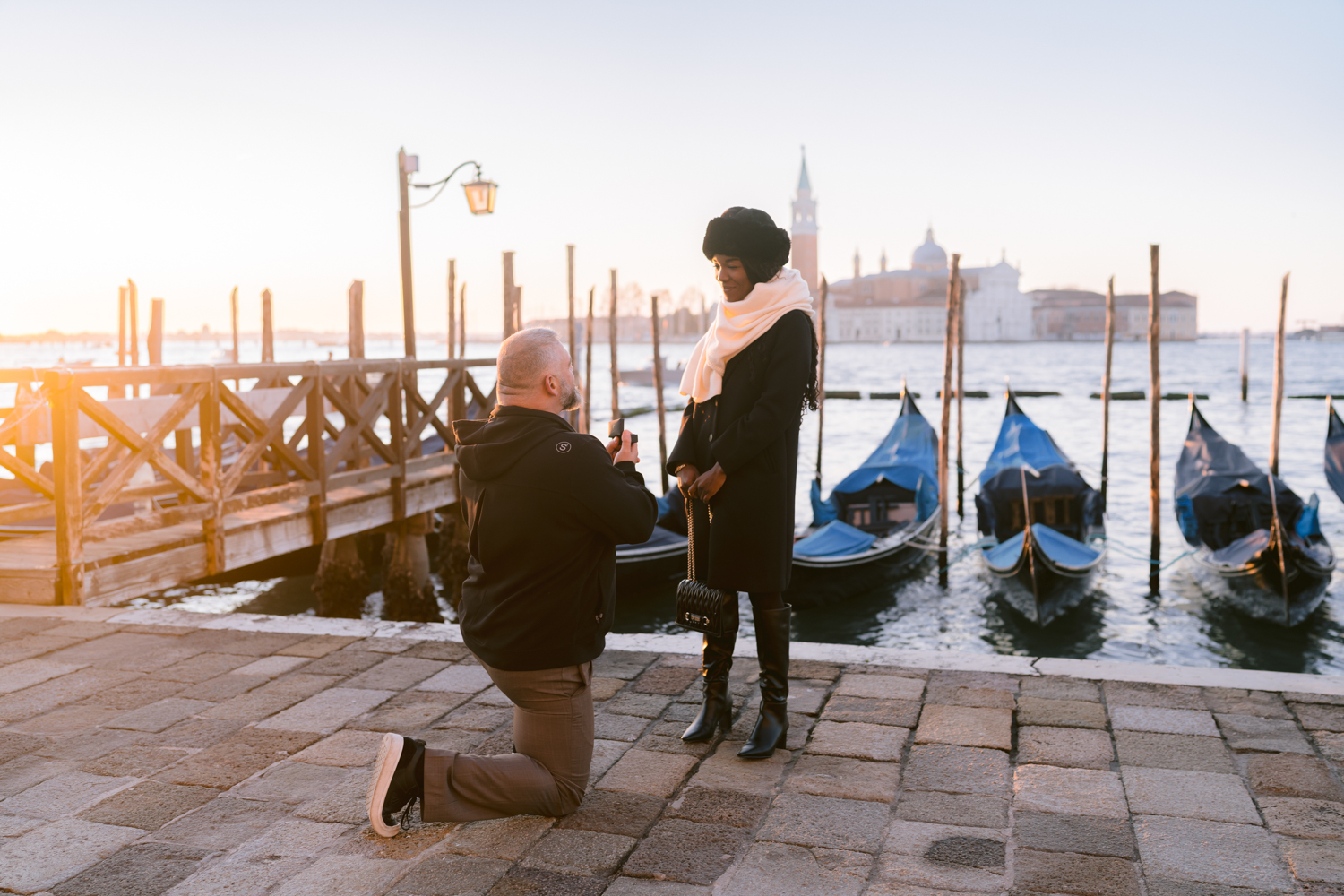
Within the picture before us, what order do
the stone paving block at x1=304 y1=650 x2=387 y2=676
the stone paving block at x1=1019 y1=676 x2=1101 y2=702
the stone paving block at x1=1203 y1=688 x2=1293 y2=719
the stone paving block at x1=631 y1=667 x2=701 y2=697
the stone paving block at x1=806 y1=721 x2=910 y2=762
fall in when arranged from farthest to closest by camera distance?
the stone paving block at x1=304 y1=650 x2=387 y2=676, the stone paving block at x1=631 y1=667 x2=701 y2=697, the stone paving block at x1=1019 y1=676 x2=1101 y2=702, the stone paving block at x1=1203 y1=688 x2=1293 y2=719, the stone paving block at x1=806 y1=721 x2=910 y2=762

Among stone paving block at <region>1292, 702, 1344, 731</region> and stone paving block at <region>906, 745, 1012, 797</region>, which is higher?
stone paving block at <region>1292, 702, 1344, 731</region>

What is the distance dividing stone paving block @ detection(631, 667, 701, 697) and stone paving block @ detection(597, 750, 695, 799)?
0.49 m

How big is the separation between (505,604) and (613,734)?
28.4 inches

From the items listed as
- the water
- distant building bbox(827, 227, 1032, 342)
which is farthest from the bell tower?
the water

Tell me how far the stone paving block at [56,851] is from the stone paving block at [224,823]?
0.08 meters

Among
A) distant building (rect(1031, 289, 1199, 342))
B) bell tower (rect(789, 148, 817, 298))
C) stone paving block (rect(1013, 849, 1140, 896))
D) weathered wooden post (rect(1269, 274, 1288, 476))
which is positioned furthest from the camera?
distant building (rect(1031, 289, 1199, 342))

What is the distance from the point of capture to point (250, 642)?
11.2 feet

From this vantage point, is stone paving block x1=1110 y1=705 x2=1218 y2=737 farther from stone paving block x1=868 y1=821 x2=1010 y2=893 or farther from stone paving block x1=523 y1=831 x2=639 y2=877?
stone paving block x1=523 y1=831 x2=639 y2=877

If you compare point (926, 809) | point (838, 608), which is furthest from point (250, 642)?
point (838, 608)

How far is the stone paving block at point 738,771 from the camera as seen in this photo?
2191mm

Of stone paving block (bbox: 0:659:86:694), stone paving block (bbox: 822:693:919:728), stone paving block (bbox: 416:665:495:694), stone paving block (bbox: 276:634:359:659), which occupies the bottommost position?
stone paving block (bbox: 276:634:359:659)

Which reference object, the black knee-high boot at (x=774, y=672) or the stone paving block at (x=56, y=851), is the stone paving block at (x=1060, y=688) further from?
the stone paving block at (x=56, y=851)

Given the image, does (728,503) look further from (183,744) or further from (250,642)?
(250,642)

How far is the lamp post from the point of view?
27.6ft
